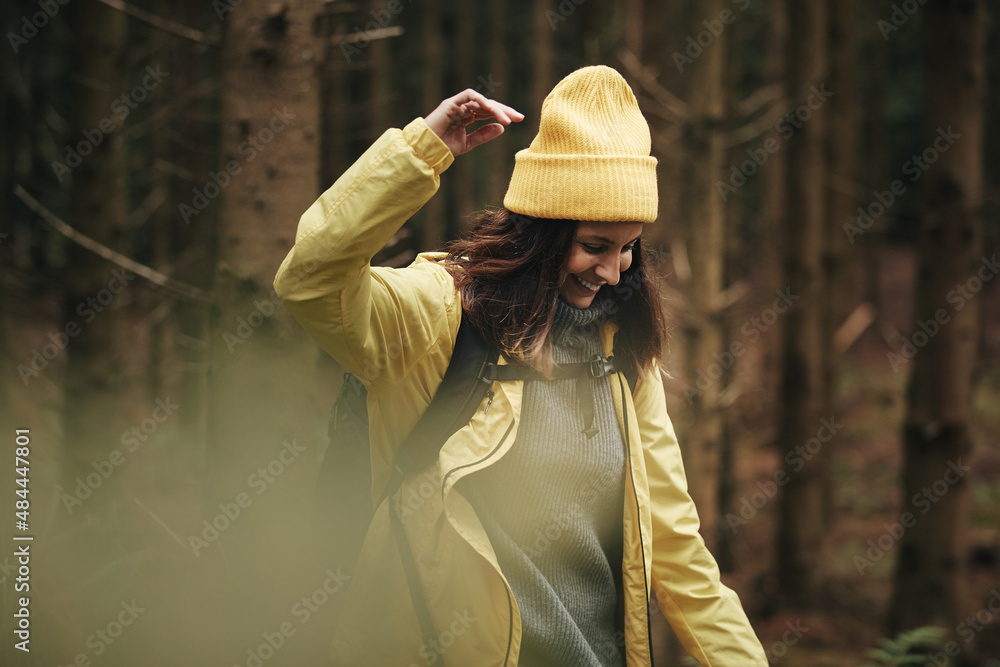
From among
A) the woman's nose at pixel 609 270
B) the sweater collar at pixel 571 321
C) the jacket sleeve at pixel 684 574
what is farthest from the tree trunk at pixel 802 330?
the woman's nose at pixel 609 270

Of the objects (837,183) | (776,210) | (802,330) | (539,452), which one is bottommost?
(802,330)

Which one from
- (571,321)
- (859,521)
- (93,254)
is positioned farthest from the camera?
(859,521)

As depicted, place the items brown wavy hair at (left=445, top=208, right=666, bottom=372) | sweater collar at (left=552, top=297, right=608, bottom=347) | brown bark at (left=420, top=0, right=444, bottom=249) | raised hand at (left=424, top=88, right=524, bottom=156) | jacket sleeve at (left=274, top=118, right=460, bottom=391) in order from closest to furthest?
jacket sleeve at (left=274, top=118, right=460, bottom=391) → raised hand at (left=424, top=88, right=524, bottom=156) → brown wavy hair at (left=445, top=208, right=666, bottom=372) → sweater collar at (left=552, top=297, right=608, bottom=347) → brown bark at (left=420, top=0, right=444, bottom=249)

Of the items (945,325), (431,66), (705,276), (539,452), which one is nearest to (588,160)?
(539,452)

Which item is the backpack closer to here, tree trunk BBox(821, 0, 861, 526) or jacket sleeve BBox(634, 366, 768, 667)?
jacket sleeve BBox(634, 366, 768, 667)

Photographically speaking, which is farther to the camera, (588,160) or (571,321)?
(571,321)

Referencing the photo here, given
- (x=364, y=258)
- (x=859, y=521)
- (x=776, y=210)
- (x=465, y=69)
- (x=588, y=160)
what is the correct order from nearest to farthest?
1. (x=364, y=258)
2. (x=588, y=160)
3. (x=859, y=521)
4. (x=776, y=210)
5. (x=465, y=69)

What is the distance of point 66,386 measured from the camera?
15.9 feet

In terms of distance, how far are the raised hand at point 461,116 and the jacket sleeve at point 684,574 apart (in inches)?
40.8

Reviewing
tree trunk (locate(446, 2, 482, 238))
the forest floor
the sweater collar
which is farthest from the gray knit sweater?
tree trunk (locate(446, 2, 482, 238))

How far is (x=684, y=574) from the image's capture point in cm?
243

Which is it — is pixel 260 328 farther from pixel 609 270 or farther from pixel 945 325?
pixel 945 325

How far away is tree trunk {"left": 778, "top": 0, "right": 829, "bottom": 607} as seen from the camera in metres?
7.52

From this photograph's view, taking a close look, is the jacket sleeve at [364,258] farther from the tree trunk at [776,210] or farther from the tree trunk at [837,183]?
the tree trunk at [837,183]
